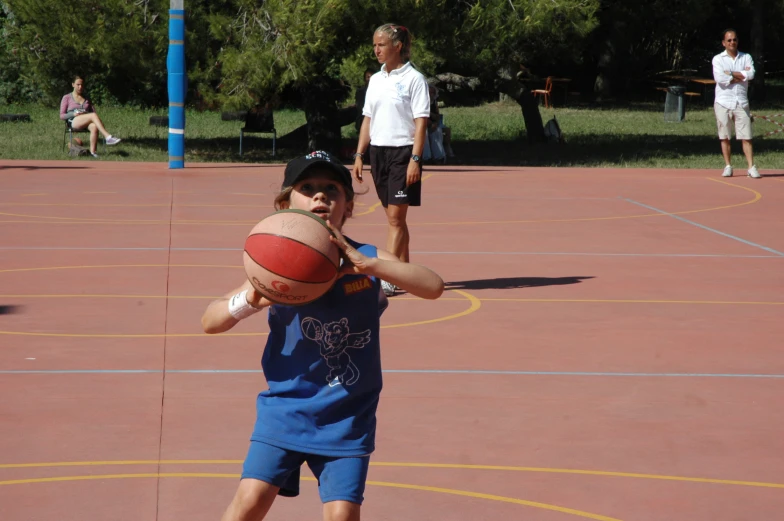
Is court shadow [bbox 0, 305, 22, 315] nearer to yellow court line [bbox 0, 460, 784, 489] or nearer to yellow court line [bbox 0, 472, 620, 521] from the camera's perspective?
yellow court line [bbox 0, 460, 784, 489]

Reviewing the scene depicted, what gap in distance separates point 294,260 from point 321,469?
24.9 inches

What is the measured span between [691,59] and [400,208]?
46.0 meters

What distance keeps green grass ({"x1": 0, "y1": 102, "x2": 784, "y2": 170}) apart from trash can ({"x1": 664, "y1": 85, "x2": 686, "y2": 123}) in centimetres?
45

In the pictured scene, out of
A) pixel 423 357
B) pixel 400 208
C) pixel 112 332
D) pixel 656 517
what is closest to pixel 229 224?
pixel 400 208

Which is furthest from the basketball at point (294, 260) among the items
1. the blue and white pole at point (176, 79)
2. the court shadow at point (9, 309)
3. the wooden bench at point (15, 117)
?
the wooden bench at point (15, 117)

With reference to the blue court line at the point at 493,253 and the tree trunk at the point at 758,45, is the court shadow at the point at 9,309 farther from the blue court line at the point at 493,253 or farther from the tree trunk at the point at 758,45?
the tree trunk at the point at 758,45

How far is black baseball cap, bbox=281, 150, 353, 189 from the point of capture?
3289mm

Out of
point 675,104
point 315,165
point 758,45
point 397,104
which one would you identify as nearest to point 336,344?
point 315,165

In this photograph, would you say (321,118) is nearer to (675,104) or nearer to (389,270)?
(675,104)

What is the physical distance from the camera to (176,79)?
19719mm

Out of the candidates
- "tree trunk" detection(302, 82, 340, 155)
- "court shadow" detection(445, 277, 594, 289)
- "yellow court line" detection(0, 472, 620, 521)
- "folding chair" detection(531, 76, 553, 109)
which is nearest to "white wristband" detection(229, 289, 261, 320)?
"yellow court line" detection(0, 472, 620, 521)

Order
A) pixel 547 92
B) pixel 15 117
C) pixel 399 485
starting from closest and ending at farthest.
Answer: pixel 399 485 < pixel 15 117 < pixel 547 92

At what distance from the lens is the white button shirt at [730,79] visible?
17.8 meters

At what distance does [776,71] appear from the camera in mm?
51844
